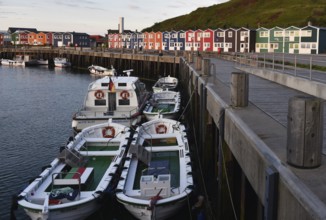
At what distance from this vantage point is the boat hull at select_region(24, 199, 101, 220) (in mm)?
10641

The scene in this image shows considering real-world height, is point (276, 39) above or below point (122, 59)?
above

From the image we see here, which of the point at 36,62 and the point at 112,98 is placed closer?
the point at 112,98

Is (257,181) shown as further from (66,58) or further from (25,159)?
(66,58)

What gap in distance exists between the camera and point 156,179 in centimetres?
1128

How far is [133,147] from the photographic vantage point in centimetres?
1445

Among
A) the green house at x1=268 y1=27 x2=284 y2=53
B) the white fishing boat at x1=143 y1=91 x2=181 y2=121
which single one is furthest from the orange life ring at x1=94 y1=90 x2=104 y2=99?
the green house at x1=268 y1=27 x2=284 y2=53

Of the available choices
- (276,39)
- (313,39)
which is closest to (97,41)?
(276,39)

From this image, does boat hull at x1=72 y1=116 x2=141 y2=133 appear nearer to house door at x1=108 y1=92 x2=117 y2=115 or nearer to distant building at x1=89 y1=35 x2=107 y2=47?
house door at x1=108 y1=92 x2=117 y2=115

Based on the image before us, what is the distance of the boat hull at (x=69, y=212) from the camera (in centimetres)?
1064

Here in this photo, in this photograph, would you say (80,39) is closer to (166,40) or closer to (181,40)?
(166,40)

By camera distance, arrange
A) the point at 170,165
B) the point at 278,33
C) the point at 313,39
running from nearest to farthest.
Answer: the point at 170,165 < the point at 313,39 < the point at 278,33

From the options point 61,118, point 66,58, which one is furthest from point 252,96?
point 66,58

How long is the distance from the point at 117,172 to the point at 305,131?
9432 millimetres

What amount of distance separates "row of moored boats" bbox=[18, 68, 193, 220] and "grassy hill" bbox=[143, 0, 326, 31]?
102 metres
